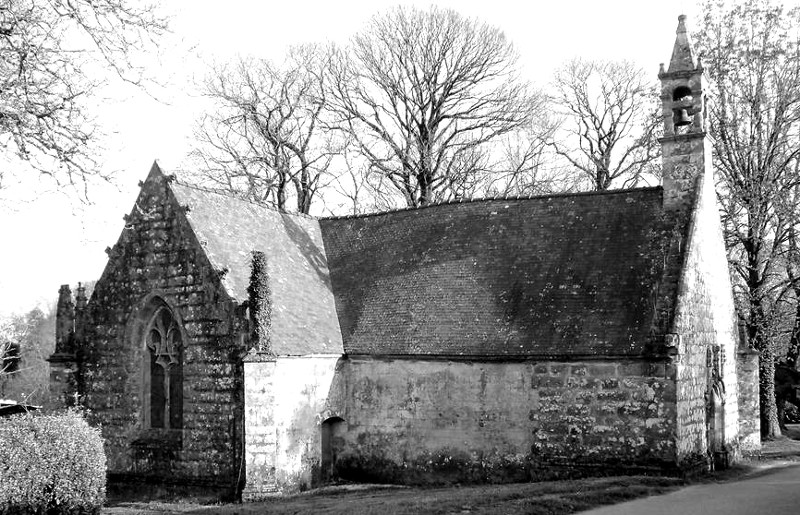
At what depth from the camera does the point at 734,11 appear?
29.4 meters

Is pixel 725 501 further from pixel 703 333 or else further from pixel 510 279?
pixel 510 279

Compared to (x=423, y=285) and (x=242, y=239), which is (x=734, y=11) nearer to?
(x=423, y=285)

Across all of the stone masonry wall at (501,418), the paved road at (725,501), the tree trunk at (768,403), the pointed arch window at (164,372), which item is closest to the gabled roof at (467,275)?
the stone masonry wall at (501,418)

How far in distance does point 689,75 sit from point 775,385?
13454 mm

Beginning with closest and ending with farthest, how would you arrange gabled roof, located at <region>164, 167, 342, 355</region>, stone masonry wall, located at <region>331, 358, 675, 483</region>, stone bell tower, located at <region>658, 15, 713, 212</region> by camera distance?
stone masonry wall, located at <region>331, 358, 675, 483</region> → gabled roof, located at <region>164, 167, 342, 355</region> → stone bell tower, located at <region>658, 15, 713, 212</region>

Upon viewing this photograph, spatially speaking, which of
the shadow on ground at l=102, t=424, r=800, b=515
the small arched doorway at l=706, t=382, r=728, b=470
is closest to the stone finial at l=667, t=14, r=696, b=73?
the small arched doorway at l=706, t=382, r=728, b=470

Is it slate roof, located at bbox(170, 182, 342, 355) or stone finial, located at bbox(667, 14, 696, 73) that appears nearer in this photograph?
slate roof, located at bbox(170, 182, 342, 355)

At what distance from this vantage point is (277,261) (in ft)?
74.1

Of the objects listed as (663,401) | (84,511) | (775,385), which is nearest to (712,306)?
(663,401)

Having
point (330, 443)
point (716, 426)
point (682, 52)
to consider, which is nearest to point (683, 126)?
point (682, 52)

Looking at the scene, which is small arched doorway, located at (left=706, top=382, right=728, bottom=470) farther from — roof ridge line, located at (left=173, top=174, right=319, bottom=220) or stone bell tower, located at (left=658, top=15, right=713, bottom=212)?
roof ridge line, located at (left=173, top=174, right=319, bottom=220)

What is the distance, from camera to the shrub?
14.6m

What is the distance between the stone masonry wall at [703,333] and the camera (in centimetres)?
1875

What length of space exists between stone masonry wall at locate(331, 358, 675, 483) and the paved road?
1.61 m
